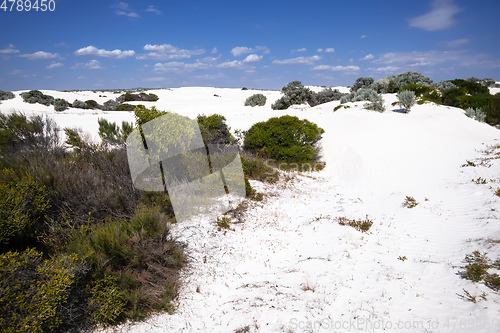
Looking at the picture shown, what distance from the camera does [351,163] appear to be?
1100 centimetres

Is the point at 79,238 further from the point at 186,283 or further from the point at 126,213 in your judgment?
the point at 186,283

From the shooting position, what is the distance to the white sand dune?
130 inches

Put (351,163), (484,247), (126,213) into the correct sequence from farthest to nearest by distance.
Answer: (351,163) < (126,213) < (484,247)

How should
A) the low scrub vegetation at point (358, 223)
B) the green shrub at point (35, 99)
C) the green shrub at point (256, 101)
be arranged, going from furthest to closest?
the green shrub at point (256, 101) → the green shrub at point (35, 99) → the low scrub vegetation at point (358, 223)

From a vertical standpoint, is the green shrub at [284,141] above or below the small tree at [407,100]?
below

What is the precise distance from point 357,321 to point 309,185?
6359mm

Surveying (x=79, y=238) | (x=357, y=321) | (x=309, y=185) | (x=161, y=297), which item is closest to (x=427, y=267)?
(x=357, y=321)

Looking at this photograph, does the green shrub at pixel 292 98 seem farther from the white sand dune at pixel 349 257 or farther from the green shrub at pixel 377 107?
the white sand dune at pixel 349 257

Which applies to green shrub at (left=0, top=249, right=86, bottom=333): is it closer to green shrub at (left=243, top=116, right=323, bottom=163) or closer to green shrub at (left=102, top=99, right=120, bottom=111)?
green shrub at (left=243, top=116, right=323, bottom=163)

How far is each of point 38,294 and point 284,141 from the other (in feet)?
31.2

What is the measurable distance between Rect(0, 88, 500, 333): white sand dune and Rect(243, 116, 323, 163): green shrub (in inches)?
51.7

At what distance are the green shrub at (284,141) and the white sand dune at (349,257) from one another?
1.31 m

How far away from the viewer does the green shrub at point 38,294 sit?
2.58 m

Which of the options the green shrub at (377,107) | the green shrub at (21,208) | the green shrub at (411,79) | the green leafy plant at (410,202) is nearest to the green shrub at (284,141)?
the green leafy plant at (410,202)
